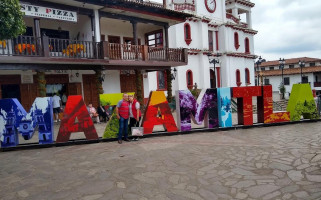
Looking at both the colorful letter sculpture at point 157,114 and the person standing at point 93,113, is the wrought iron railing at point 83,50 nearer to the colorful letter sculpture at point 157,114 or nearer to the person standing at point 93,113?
the person standing at point 93,113

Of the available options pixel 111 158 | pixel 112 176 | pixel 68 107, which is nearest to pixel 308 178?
pixel 112 176

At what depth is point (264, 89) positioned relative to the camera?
9.94 meters

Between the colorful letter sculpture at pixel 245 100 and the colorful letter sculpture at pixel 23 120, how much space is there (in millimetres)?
6697

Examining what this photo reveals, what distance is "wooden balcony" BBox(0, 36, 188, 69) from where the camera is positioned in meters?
11.3

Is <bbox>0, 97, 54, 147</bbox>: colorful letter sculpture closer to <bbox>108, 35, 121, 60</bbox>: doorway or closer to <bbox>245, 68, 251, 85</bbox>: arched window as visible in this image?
<bbox>108, 35, 121, 60</bbox>: doorway

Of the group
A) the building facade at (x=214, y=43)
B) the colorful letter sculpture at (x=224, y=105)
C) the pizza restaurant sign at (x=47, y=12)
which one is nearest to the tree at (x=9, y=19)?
the colorful letter sculpture at (x=224, y=105)

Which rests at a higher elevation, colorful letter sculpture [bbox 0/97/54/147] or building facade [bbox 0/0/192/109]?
building facade [bbox 0/0/192/109]

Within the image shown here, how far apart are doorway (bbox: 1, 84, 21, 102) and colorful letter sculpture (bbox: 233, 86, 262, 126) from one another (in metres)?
11.8

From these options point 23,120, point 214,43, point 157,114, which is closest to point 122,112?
point 157,114

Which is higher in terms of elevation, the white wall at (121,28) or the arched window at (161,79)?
the white wall at (121,28)

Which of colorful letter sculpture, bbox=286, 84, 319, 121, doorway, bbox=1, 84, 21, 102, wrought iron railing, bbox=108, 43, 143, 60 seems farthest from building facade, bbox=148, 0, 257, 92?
colorful letter sculpture, bbox=286, 84, 319, 121

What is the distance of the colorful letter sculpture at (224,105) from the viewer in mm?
9484

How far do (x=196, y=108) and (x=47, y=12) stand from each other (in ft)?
29.1

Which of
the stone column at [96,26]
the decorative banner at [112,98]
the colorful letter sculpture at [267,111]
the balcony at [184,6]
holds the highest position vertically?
the balcony at [184,6]
